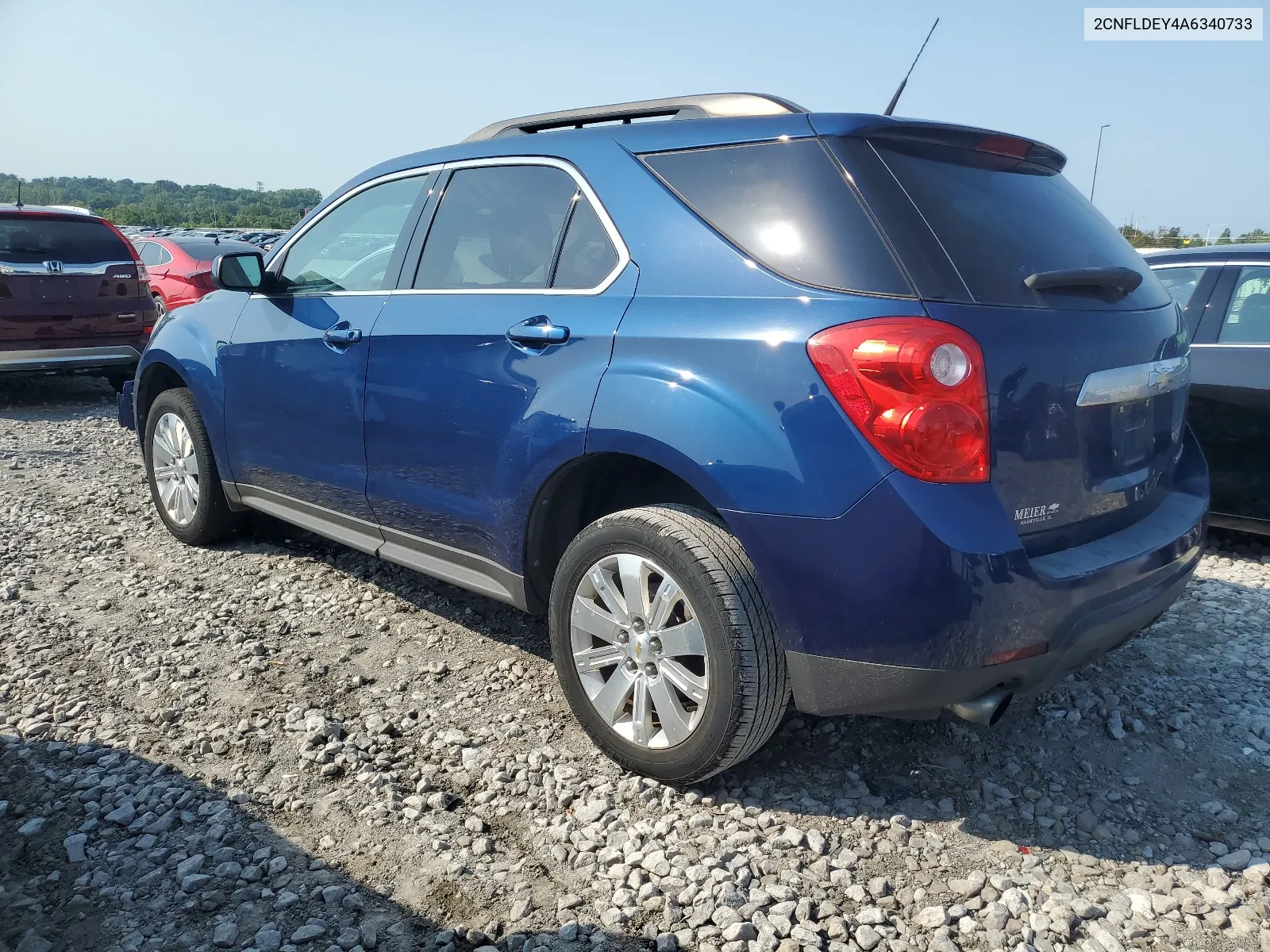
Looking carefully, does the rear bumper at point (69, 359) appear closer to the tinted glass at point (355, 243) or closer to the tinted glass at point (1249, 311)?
the tinted glass at point (355, 243)

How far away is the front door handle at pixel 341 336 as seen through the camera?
3648 millimetres

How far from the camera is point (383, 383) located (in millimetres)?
3500

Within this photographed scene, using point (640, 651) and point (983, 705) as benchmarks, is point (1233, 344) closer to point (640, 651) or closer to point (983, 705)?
point (983, 705)

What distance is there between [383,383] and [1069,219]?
7.56ft

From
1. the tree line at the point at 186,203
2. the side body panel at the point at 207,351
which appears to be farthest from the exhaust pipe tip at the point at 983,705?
the tree line at the point at 186,203

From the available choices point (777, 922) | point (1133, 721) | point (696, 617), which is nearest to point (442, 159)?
point (696, 617)

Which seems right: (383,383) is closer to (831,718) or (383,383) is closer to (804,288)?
(804,288)

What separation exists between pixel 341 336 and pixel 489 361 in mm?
888

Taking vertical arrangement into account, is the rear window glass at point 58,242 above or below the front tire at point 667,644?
above

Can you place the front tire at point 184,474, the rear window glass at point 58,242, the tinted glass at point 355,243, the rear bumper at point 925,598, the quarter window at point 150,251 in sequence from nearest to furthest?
the rear bumper at point 925,598
the tinted glass at point 355,243
the front tire at point 184,474
the rear window glass at point 58,242
the quarter window at point 150,251

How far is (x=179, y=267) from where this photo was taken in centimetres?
1153

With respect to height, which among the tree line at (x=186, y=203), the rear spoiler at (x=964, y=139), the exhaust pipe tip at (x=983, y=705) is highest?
the tree line at (x=186, y=203)

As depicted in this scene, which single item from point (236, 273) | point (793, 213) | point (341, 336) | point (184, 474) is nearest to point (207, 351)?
point (236, 273)

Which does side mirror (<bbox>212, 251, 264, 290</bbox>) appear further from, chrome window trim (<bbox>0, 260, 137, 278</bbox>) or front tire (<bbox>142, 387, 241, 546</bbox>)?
chrome window trim (<bbox>0, 260, 137, 278</bbox>)
